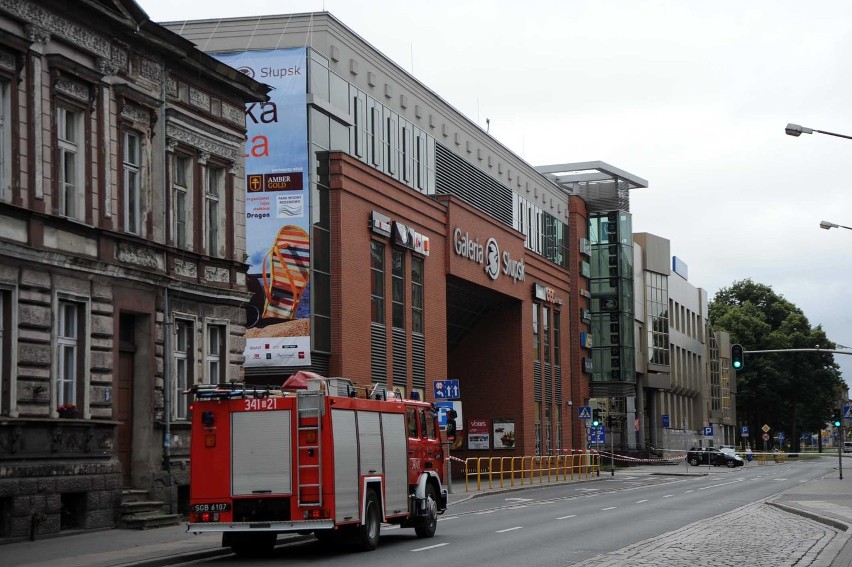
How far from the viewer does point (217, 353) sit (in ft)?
100

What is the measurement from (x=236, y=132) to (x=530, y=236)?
3855 centimetres

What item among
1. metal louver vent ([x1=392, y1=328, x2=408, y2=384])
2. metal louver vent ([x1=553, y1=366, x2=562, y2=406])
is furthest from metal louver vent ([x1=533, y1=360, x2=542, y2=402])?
metal louver vent ([x1=392, y1=328, x2=408, y2=384])

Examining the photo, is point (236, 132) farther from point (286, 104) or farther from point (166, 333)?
point (286, 104)

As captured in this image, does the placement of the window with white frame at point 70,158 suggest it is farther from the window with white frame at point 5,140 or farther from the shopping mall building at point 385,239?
the shopping mall building at point 385,239

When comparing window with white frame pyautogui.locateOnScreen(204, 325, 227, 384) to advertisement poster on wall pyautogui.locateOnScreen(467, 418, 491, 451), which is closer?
window with white frame pyautogui.locateOnScreen(204, 325, 227, 384)

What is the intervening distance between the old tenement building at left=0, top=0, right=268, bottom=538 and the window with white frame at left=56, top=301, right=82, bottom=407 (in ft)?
0.12

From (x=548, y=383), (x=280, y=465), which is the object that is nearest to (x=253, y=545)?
(x=280, y=465)

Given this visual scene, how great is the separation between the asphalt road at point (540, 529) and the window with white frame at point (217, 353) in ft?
18.8

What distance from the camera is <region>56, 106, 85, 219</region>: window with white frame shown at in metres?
24.6

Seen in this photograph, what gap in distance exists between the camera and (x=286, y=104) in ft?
135

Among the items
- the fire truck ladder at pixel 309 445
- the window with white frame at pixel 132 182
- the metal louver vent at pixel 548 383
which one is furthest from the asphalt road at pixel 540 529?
the metal louver vent at pixel 548 383

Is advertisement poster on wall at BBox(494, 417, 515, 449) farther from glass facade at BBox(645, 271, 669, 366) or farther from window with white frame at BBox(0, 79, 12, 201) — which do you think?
window with white frame at BBox(0, 79, 12, 201)

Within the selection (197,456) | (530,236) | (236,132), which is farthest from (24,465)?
(530,236)

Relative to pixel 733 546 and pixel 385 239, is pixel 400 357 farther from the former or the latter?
pixel 733 546
